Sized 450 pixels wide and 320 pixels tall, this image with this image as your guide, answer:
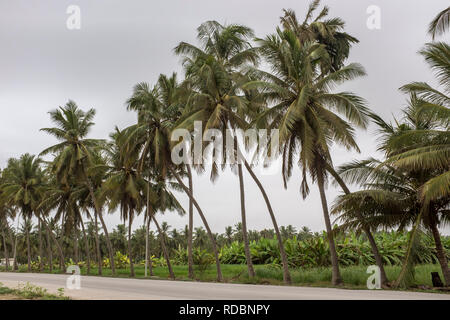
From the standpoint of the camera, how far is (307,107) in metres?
18.5

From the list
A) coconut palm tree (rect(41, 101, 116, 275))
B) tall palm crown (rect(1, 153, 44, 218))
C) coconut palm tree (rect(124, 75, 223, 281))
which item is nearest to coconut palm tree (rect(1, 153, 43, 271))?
tall palm crown (rect(1, 153, 44, 218))

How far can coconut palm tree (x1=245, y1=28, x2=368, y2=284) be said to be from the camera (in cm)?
1766

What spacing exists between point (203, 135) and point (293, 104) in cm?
553

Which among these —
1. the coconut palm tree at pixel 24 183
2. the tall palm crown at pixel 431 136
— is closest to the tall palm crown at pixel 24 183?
the coconut palm tree at pixel 24 183

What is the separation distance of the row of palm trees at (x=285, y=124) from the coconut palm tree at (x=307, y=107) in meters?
0.05

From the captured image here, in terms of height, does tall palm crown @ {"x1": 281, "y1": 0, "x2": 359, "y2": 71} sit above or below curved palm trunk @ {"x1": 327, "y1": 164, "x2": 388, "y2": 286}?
above

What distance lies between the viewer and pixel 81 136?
36.7 metres

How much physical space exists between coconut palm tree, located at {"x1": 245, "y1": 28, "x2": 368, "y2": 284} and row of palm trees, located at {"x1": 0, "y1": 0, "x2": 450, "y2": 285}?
0.15ft

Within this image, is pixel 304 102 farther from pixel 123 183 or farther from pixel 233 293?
pixel 123 183

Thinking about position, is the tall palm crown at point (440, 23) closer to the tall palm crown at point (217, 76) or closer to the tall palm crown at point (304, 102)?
the tall palm crown at point (304, 102)

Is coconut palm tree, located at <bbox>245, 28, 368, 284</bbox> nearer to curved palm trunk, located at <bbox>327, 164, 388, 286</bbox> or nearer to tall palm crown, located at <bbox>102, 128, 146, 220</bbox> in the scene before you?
curved palm trunk, located at <bbox>327, 164, 388, 286</bbox>

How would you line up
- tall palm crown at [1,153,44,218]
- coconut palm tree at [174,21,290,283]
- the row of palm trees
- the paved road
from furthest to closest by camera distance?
tall palm crown at [1,153,44,218] → coconut palm tree at [174,21,290,283] → the row of palm trees → the paved road

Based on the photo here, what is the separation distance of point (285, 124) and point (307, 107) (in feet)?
6.39
